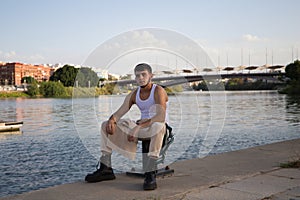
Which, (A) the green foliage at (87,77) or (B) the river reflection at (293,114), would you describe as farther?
(B) the river reflection at (293,114)

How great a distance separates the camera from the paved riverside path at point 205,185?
14.7 ft

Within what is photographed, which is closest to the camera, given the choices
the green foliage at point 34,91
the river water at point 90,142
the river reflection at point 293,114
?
the river water at point 90,142

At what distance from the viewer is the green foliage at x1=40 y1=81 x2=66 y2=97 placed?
249 ft

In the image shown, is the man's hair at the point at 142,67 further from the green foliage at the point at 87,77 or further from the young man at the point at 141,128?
the green foliage at the point at 87,77

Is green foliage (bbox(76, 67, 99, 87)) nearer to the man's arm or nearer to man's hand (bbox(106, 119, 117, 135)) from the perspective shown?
the man's arm

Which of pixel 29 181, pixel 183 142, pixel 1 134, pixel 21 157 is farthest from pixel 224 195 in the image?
pixel 1 134

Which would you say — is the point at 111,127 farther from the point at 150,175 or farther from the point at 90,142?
the point at 90,142

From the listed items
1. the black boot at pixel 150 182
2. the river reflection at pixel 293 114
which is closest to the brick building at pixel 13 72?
the river reflection at pixel 293 114

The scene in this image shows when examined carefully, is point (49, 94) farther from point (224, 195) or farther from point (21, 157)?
point (224, 195)

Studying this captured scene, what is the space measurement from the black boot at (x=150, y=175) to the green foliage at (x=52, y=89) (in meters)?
70.3

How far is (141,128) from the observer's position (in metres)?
5.10

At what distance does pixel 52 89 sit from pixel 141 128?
76577mm

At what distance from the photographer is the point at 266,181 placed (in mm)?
5129

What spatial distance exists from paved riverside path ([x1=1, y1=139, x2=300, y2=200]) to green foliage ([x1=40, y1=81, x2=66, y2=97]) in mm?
69564
